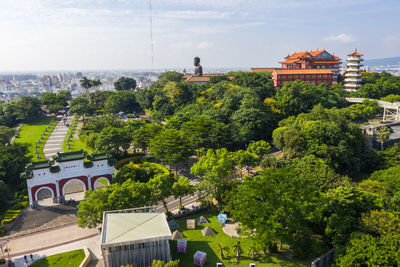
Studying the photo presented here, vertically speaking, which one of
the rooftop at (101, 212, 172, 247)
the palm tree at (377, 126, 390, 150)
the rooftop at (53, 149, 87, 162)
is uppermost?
the rooftop at (53, 149, 87, 162)

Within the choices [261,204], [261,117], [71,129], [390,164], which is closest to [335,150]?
[390,164]

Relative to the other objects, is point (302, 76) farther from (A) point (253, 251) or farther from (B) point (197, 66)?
(A) point (253, 251)

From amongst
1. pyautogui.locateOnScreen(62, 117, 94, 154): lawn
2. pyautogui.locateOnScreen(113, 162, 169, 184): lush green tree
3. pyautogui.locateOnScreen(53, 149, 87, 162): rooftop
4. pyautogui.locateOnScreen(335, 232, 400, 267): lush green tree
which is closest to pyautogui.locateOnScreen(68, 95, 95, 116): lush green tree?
pyautogui.locateOnScreen(62, 117, 94, 154): lawn

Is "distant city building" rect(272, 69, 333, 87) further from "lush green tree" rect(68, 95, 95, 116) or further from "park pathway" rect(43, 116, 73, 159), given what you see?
"park pathway" rect(43, 116, 73, 159)

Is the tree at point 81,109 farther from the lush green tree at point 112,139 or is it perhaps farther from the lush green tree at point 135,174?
the lush green tree at point 135,174

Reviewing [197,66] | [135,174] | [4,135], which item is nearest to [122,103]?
[4,135]

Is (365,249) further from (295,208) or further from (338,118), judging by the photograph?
(338,118)
